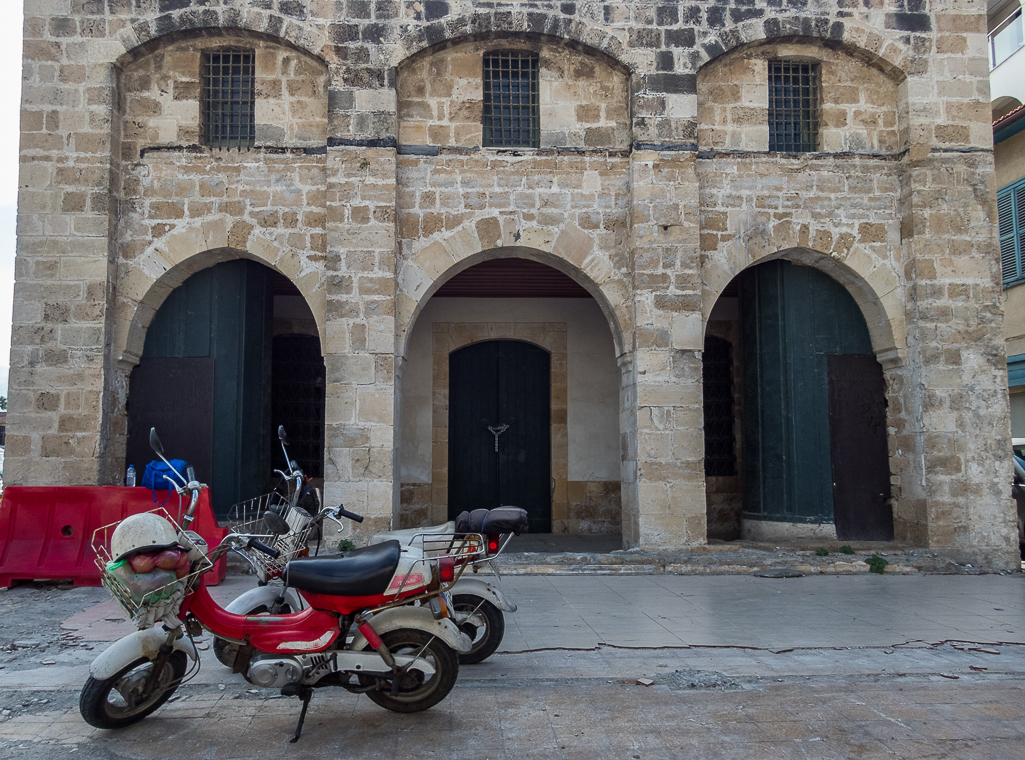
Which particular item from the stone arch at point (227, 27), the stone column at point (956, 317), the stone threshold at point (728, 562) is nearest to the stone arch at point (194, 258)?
the stone arch at point (227, 27)

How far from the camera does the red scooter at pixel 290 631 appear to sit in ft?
11.3

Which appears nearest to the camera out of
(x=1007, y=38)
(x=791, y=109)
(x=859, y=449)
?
(x=859, y=449)

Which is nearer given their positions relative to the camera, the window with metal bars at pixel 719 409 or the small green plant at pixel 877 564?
the small green plant at pixel 877 564

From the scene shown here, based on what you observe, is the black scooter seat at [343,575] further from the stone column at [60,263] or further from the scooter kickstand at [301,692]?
the stone column at [60,263]

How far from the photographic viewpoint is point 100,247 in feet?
26.1

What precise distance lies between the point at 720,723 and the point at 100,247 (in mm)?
7441

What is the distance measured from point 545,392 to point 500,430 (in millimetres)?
887

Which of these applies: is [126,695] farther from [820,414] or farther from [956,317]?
[956,317]

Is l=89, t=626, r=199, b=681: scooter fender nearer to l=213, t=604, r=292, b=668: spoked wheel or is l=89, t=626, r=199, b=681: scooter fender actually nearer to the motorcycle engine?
l=213, t=604, r=292, b=668: spoked wheel

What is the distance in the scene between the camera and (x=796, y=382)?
8.86m

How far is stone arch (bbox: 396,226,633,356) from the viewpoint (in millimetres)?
8227

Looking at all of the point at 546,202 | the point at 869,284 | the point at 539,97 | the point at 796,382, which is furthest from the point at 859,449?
the point at 539,97

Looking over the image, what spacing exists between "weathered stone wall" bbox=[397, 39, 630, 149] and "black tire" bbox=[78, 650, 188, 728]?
6.23m

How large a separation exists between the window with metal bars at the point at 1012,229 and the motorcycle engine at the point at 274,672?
14.4 metres
